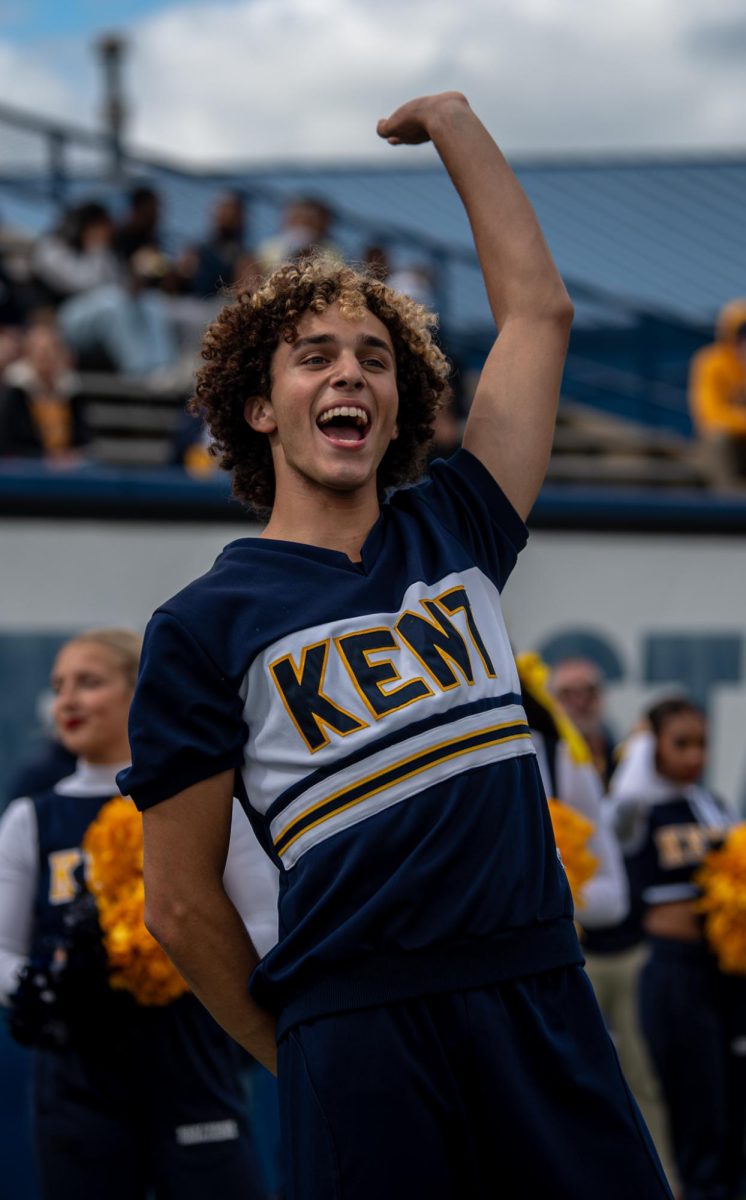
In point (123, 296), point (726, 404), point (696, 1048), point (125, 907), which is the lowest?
point (696, 1048)

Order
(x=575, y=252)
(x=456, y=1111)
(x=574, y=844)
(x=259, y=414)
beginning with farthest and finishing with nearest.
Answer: (x=575, y=252) → (x=574, y=844) → (x=259, y=414) → (x=456, y=1111)

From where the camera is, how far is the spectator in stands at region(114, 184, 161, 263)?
1084 cm

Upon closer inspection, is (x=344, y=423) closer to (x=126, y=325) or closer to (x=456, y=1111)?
(x=456, y=1111)

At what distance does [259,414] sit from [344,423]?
0.18 m

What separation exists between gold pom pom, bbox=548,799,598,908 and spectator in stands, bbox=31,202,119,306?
6528 mm

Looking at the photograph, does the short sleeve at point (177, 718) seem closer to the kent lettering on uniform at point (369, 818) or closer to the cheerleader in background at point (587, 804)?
the kent lettering on uniform at point (369, 818)

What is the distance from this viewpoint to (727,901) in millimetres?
6820

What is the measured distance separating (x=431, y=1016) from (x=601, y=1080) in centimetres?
27

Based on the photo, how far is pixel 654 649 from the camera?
322 inches

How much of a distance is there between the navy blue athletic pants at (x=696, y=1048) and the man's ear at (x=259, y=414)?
485 cm

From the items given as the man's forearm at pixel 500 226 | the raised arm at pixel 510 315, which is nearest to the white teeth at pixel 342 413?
the raised arm at pixel 510 315

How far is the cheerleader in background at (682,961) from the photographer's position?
7.05 meters

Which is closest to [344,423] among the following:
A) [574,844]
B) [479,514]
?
[479,514]

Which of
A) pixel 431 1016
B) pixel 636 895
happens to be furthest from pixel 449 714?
pixel 636 895
